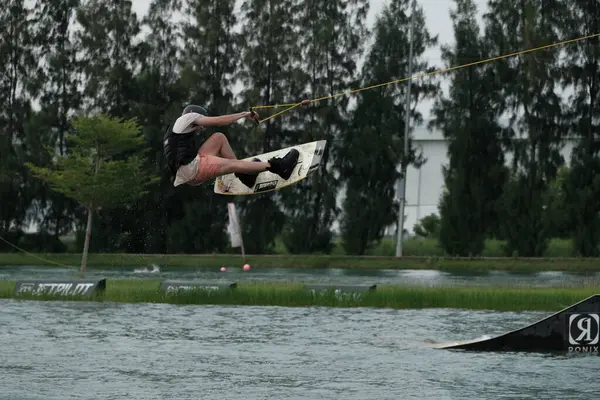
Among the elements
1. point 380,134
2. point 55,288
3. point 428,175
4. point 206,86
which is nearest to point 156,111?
point 206,86

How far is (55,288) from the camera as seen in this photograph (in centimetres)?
3856

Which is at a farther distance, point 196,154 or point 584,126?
point 584,126

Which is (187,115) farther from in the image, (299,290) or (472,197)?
(472,197)

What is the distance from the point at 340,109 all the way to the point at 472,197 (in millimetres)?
9282

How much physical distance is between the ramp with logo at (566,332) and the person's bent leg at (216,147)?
364 inches

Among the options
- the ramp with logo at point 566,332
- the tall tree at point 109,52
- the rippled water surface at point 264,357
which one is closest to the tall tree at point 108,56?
the tall tree at point 109,52

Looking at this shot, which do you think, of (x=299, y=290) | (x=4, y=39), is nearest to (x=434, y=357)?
(x=299, y=290)

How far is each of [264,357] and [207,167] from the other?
374 inches

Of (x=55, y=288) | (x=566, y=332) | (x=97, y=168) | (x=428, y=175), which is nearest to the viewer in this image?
(x=566, y=332)

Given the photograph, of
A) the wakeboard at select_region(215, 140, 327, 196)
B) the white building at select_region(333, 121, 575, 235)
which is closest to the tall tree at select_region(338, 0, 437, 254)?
the white building at select_region(333, 121, 575, 235)

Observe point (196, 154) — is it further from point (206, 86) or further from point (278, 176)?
point (206, 86)

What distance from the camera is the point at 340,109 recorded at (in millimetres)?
69438

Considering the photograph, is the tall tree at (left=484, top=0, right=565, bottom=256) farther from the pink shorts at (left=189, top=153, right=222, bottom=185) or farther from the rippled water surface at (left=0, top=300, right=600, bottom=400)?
the pink shorts at (left=189, top=153, right=222, bottom=185)

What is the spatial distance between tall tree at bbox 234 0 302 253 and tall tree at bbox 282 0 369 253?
2.17ft
